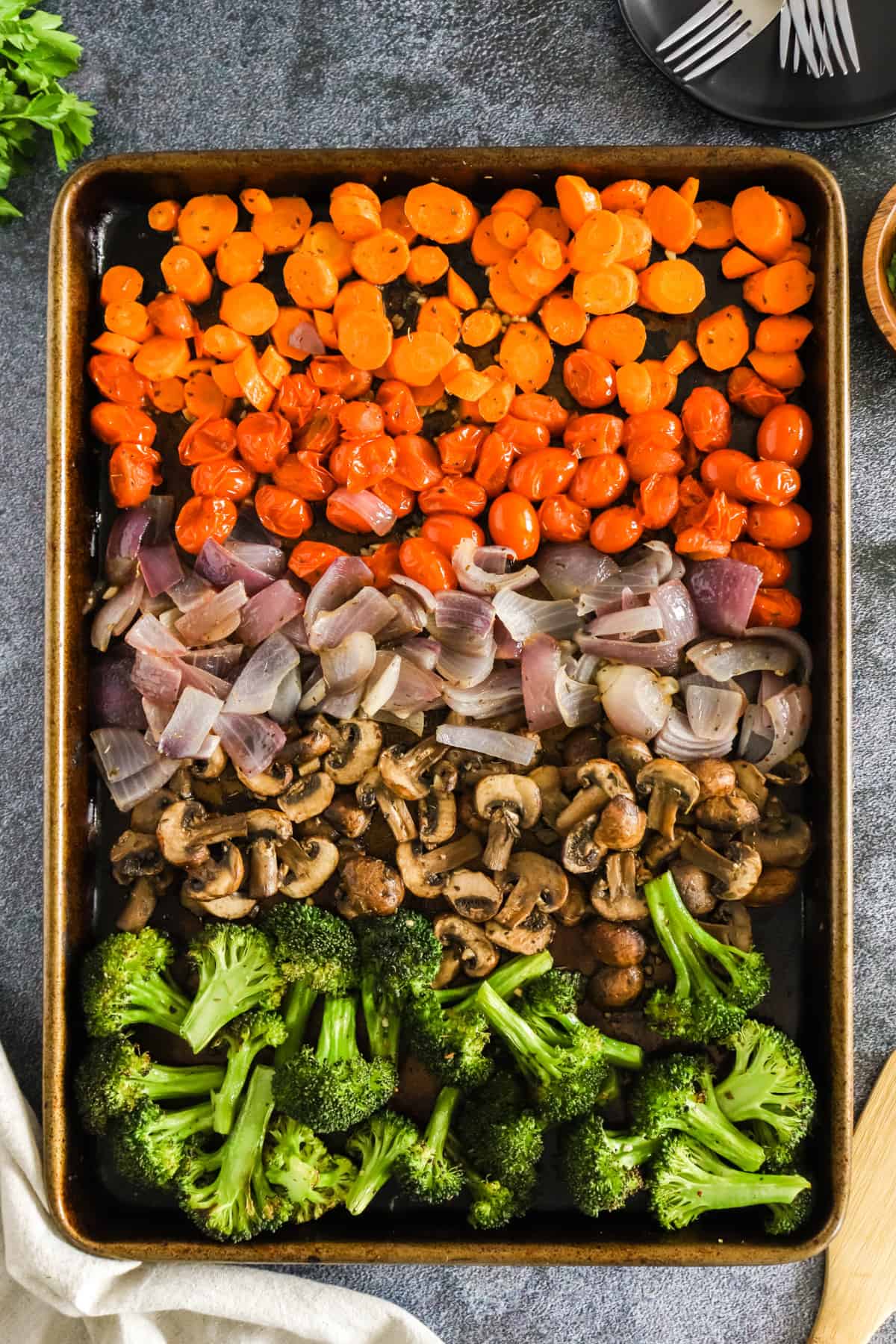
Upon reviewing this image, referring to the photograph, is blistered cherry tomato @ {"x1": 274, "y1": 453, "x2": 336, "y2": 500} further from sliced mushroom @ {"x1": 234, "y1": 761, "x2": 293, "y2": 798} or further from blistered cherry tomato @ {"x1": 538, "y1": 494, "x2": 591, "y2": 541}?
sliced mushroom @ {"x1": 234, "y1": 761, "x2": 293, "y2": 798}

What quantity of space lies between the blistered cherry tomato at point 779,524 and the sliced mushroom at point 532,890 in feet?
3.24

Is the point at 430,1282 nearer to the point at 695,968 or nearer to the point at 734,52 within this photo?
the point at 695,968

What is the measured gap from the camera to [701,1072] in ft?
8.95

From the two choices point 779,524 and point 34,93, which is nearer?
point 779,524

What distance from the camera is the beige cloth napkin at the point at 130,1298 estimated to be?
2.71 m

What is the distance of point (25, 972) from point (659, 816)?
1.74 metres

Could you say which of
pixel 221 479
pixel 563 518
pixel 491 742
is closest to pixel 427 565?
pixel 563 518

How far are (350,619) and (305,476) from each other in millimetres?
→ 394

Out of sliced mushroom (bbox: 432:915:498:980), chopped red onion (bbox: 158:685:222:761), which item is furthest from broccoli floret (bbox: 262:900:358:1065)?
chopped red onion (bbox: 158:685:222:761)

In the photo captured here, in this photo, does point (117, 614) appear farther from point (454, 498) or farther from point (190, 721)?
point (454, 498)

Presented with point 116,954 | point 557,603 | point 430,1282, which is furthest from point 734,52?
point 430,1282

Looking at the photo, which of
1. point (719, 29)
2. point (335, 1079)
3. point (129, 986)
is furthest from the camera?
point (719, 29)

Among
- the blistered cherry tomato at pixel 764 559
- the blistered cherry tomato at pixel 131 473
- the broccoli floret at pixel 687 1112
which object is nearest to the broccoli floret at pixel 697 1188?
the broccoli floret at pixel 687 1112

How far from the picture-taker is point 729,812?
272 cm
